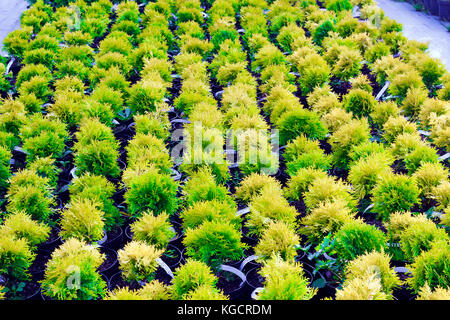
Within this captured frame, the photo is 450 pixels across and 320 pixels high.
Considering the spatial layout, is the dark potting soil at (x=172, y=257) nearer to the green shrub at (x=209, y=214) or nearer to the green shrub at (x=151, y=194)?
the green shrub at (x=209, y=214)

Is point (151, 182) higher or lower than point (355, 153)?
lower

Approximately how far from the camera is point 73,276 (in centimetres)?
241

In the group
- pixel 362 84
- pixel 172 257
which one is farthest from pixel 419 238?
pixel 362 84

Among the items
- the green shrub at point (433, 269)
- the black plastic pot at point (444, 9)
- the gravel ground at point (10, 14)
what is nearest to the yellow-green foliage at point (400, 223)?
the green shrub at point (433, 269)

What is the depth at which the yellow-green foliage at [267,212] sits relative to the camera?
2.88m

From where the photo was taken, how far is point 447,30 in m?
7.28

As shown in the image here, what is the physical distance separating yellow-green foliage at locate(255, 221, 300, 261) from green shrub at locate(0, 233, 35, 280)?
1.43 metres

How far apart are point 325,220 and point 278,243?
0.39 m

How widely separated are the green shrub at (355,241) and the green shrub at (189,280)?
81 cm

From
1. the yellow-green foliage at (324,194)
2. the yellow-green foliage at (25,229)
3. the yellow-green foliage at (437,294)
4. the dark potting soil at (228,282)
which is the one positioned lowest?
the yellow-green foliage at (25,229)

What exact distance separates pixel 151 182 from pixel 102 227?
17.6 inches

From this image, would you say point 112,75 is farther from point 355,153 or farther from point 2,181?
point 355,153

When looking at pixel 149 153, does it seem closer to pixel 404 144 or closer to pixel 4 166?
pixel 4 166
